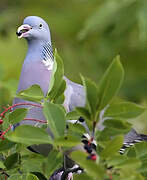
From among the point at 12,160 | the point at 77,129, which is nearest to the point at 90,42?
the point at 12,160

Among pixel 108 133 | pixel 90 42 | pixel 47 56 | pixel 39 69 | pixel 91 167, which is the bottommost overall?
pixel 91 167

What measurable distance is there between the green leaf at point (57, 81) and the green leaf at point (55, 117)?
171mm

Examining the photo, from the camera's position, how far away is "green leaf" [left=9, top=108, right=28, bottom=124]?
1.33 metres

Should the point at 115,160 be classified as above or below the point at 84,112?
below

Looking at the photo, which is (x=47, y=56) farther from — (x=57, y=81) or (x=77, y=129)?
(x=77, y=129)

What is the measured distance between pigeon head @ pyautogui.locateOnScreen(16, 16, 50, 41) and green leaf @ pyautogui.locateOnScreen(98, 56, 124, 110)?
110cm

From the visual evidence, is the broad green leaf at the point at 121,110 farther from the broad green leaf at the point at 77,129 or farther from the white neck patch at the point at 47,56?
the white neck patch at the point at 47,56

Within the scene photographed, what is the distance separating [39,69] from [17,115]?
33.4 inches

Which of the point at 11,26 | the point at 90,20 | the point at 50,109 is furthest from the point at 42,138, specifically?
the point at 11,26

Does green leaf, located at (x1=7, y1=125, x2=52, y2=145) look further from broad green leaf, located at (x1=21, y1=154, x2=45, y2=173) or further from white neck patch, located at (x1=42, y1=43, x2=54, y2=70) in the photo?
white neck patch, located at (x1=42, y1=43, x2=54, y2=70)

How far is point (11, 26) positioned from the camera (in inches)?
203

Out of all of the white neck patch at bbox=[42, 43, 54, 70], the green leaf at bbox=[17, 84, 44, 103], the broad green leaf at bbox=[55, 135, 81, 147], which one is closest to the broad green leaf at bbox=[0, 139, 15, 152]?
the green leaf at bbox=[17, 84, 44, 103]

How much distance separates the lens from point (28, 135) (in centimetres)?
115

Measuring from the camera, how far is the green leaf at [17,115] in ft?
4.37
